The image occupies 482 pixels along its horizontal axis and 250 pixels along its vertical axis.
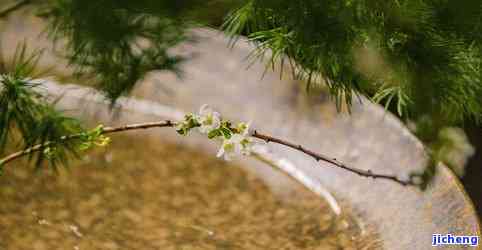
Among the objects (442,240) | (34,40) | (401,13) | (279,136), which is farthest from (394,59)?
(34,40)

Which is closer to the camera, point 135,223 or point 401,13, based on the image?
point 401,13

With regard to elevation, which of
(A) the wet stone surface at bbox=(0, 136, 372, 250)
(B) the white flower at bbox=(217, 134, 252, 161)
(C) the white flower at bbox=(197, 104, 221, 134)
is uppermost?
(C) the white flower at bbox=(197, 104, 221, 134)

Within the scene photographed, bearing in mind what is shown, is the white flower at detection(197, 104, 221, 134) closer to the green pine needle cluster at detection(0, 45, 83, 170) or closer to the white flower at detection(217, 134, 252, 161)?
the white flower at detection(217, 134, 252, 161)

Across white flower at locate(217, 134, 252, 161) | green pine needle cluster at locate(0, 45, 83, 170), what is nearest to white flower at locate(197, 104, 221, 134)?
white flower at locate(217, 134, 252, 161)

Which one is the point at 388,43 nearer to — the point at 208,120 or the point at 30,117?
the point at 208,120

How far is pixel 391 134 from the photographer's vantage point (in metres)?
0.80

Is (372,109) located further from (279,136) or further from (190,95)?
(190,95)

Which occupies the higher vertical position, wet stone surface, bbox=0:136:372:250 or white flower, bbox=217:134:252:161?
white flower, bbox=217:134:252:161

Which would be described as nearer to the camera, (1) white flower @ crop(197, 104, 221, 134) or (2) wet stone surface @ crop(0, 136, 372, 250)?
(1) white flower @ crop(197, 104, 221, 134)

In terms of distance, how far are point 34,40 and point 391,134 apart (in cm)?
46

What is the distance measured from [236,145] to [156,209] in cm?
19

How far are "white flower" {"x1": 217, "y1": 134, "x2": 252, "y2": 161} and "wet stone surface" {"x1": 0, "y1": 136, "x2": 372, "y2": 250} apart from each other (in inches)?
→ 5.1

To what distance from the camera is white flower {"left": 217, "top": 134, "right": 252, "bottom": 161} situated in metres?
0.62

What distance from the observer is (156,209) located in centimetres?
78
